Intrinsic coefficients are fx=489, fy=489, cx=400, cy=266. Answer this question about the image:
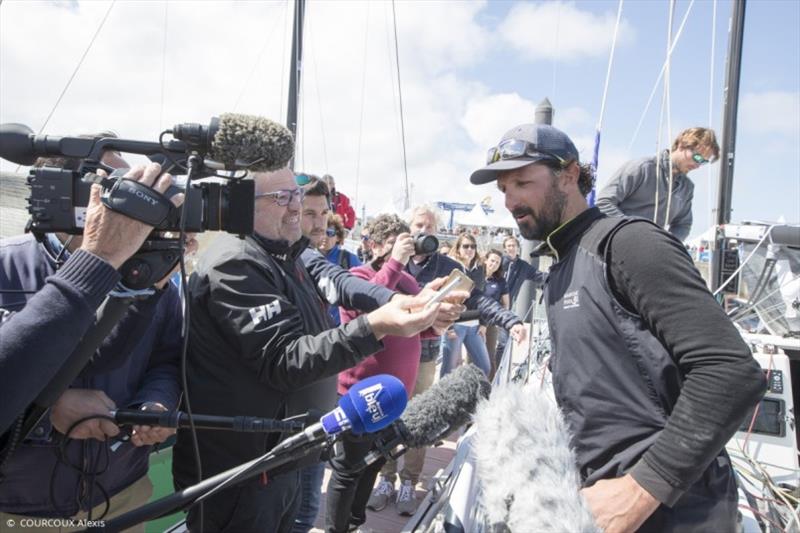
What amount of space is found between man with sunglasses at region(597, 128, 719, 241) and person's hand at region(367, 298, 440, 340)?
2.46m

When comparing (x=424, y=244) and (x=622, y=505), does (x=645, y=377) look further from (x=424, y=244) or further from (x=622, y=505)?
(x=424, y=244)

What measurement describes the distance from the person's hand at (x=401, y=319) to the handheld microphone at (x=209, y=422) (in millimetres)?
553

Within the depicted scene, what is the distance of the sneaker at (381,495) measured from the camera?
141 inches

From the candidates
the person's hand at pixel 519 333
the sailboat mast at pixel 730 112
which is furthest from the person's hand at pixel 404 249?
the sailboat mast at pixel 730 112

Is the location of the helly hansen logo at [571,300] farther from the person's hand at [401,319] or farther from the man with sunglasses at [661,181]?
the man with sunglasses at [661,181]

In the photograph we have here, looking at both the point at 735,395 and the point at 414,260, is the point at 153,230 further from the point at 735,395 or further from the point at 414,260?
the point at 414,260

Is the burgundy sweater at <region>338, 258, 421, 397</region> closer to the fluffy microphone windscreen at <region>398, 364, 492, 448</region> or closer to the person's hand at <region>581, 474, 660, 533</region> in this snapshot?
the fluffy microphone windscreen at <region>398, 364, 492, 448</region>

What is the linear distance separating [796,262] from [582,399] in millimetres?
3368

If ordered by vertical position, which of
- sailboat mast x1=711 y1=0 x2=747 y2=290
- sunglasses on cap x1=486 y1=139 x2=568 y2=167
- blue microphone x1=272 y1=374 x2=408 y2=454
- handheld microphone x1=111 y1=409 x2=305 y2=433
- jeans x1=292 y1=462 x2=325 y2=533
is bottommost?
jeans x1=292 y1=462 x2=325 y2=533

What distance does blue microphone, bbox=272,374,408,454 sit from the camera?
3.51 ft

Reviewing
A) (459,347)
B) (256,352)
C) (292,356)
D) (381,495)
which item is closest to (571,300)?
(292,356)

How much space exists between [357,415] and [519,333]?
249 centimetres

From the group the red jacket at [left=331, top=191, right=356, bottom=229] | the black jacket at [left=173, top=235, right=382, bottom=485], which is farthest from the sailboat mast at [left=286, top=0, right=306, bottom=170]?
the black jacket at [left=173, top=235, right=382, bottom=485]

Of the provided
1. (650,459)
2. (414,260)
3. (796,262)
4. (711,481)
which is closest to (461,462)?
(650,459)
